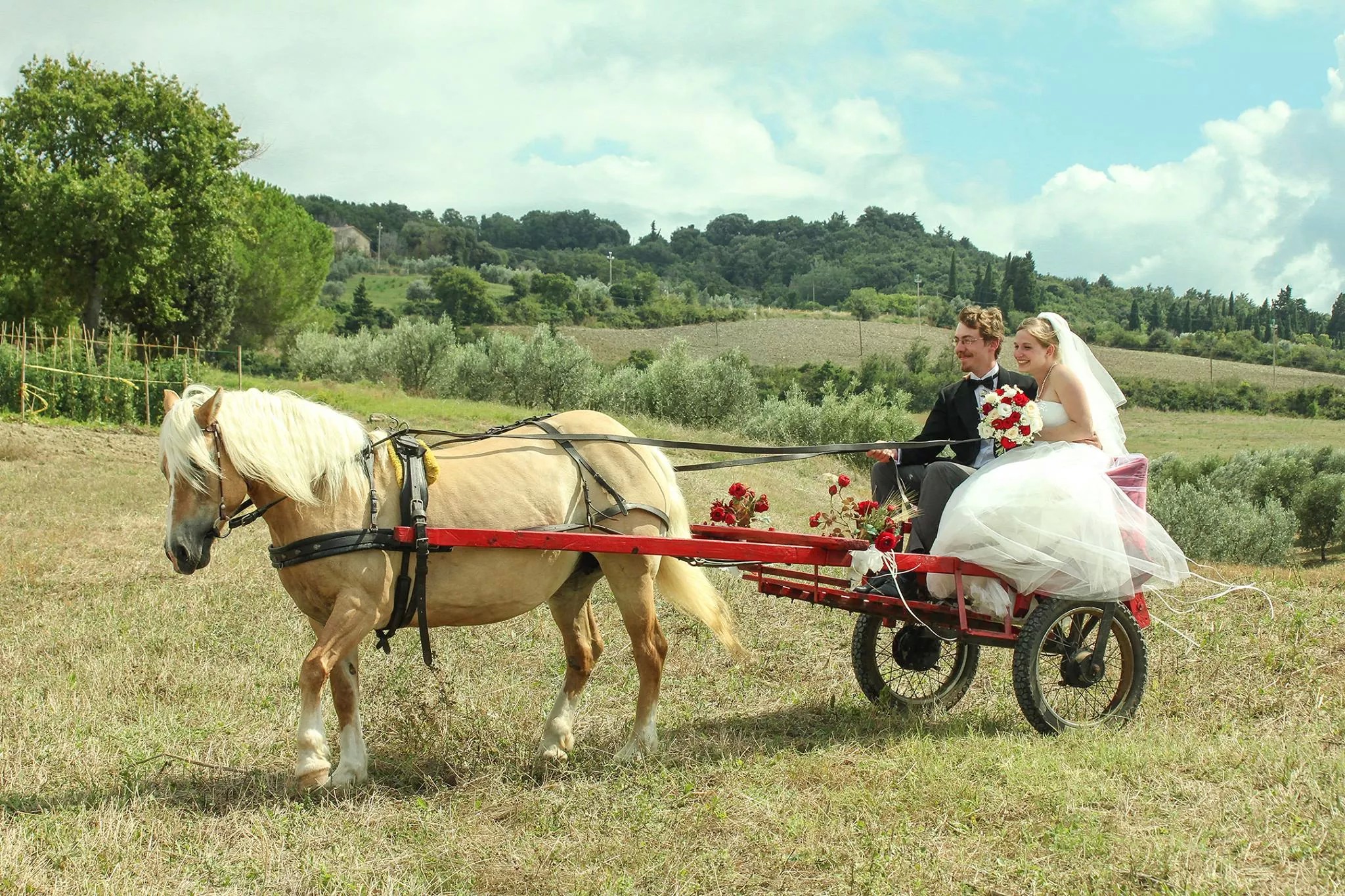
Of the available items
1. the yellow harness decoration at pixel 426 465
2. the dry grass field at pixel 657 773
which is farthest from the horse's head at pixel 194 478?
the dry grass field at pixel 657 773

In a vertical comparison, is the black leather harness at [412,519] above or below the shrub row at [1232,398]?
below

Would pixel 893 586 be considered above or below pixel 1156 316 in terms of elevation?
below

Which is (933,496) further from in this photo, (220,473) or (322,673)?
(220,473)

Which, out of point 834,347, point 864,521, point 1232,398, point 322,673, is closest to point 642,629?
point 864,521

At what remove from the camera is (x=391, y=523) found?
15.9 ft

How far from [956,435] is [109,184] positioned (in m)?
36.7

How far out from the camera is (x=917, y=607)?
5.64 m

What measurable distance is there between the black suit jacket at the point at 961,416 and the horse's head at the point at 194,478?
396 cm

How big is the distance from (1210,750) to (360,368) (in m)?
46.1

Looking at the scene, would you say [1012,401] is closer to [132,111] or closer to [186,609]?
[186,609]

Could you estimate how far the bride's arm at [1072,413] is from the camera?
227 inches

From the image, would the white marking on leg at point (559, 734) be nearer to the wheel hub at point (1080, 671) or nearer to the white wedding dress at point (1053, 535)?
the white wedding dress at point (1053, 535)

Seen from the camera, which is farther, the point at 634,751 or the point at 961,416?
the point at 961,416

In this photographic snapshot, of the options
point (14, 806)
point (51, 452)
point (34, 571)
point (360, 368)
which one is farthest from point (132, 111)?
point (14, 806)
